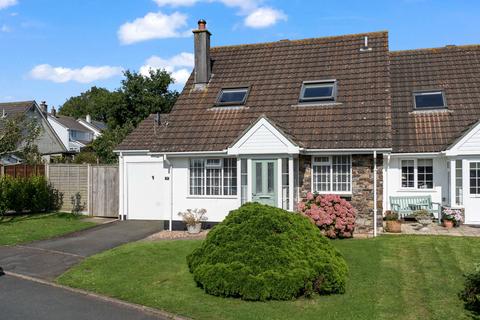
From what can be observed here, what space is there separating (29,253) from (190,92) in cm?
934

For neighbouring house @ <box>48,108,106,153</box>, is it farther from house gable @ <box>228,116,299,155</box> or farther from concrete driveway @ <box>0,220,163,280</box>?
house gable @ <box>228,116,299,155</box>

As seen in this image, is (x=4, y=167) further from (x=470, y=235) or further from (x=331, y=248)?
(x=470, y=235)

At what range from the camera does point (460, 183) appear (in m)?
17.8

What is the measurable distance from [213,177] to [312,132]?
390 centimetres

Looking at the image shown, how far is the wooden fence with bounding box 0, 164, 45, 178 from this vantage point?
22516mm

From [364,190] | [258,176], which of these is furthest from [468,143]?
[258,176]

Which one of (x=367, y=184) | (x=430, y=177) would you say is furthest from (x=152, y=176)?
(x=430, y=177)

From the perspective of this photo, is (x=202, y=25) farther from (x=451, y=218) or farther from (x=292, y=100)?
(x=451, y=218)

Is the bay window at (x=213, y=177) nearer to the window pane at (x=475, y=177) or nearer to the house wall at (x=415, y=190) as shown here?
the house wall at (x=415, y=190)

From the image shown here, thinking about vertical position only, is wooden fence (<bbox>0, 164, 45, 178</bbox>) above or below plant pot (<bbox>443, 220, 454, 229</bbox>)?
above

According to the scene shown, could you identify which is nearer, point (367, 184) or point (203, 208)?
point (367, 184)

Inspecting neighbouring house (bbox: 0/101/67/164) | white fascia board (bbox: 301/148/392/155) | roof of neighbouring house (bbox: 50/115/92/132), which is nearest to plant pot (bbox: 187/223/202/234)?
white fascia board (bbox: 301/148/392/155)

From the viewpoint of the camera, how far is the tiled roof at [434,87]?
18.7 meters

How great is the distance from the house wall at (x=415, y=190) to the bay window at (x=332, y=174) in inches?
133
